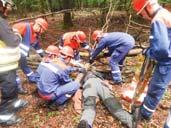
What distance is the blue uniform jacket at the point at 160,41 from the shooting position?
4715 mm

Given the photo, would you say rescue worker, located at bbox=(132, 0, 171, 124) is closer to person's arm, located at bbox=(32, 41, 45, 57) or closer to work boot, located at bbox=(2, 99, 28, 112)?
work boot, located at bbox=(2, 99, 28, 112)

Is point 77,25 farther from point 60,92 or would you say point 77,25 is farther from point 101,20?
point 60,92

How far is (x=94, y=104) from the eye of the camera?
19.1ft

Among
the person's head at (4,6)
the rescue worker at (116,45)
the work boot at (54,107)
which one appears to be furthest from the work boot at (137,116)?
the person's head at (4,6)

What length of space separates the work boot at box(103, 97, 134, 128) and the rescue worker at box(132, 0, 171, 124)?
1.61ft

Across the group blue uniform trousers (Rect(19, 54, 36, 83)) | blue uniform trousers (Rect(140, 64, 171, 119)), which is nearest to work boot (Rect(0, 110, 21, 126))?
blue uniform trousers (Rect(19, 54, 36, 83))

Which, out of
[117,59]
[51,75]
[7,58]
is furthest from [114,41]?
[7,58]

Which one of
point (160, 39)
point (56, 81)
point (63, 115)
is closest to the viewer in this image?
point (160, 39)

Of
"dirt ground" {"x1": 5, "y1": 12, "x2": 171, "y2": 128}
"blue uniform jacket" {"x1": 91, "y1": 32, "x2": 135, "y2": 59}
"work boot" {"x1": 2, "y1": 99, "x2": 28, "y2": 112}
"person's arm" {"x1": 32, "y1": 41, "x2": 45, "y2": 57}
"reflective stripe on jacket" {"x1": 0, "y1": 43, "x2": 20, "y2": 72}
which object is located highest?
"reflective stripe on jacket" {"x1": 0, "y1": 43, "x2": 20, "y2": 72}

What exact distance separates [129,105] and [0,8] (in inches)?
124

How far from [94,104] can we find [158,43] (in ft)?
5.94

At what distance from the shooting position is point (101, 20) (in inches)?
563

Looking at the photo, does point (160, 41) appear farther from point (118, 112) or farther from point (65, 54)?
point (65, 54)

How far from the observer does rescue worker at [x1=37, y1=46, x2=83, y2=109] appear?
19.3ft
